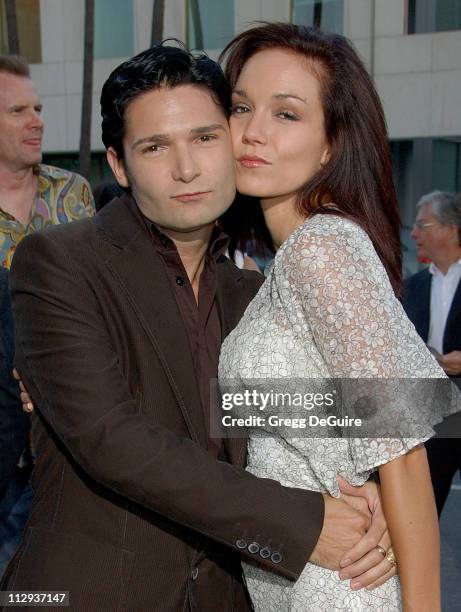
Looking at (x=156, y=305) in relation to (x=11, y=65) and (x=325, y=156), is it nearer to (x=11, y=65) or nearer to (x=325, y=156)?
(x=325, y=156)

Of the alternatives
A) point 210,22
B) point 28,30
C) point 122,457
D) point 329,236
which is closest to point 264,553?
point 122,457

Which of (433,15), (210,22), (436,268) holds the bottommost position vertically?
(436,268)

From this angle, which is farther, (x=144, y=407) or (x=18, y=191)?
(x=18, y=191)

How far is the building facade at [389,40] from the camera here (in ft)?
61.2

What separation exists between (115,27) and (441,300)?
649 inches

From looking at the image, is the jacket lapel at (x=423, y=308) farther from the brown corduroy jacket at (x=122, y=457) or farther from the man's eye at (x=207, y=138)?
the brown corduroy jacket at (x=122, y=457)

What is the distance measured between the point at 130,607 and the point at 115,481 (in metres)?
0.35

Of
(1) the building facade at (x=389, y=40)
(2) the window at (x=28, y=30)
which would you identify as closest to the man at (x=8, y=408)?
(1) the building facade at (x=389, y=40)

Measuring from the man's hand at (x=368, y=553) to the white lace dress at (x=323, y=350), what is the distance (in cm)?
3

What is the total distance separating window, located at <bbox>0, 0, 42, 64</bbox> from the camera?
2045 cm

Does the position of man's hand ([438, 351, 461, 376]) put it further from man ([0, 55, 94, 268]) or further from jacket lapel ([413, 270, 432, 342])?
man ([0, 55, 94, 268])

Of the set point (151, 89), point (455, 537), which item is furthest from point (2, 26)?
point (151, 89)

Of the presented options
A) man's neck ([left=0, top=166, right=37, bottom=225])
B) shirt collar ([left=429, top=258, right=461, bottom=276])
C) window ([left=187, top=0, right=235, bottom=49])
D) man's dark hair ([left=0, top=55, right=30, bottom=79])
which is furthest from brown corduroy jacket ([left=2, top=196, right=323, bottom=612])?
window ([left=187, top=0, right=235, bottom=49])

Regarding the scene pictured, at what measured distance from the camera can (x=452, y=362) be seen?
5.00 m
